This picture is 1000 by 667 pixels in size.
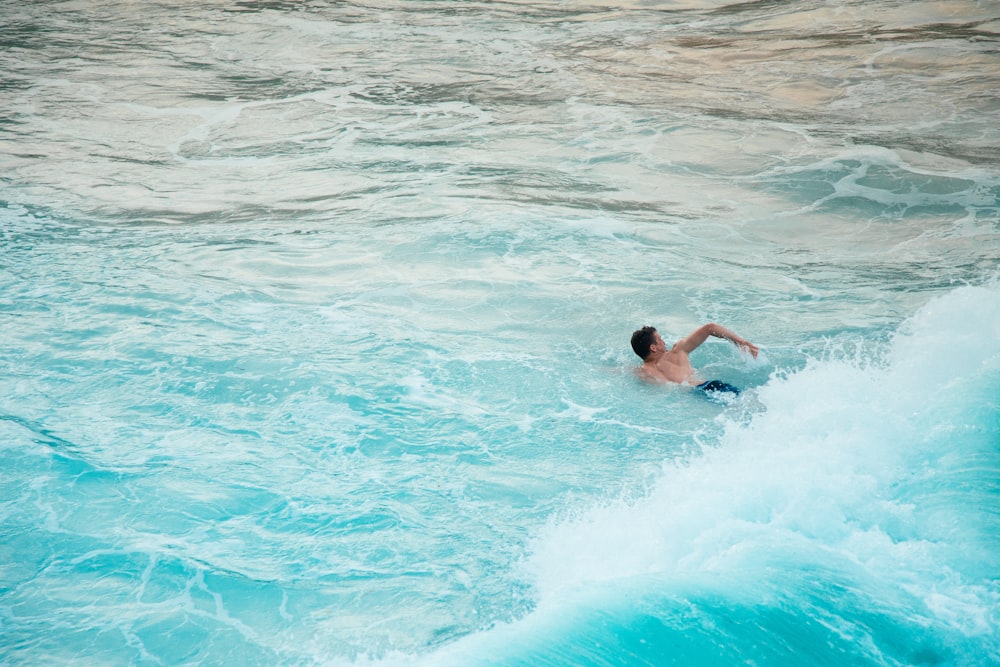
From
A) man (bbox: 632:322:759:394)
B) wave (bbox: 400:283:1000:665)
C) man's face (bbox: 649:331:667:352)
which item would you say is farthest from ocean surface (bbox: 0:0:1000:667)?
man's face (bbox: 649:331:667:352)

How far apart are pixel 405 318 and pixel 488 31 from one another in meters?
9.31

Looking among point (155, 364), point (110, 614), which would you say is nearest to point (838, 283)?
point (155, 364)

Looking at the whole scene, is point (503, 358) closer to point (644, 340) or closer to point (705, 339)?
point (644, 340)

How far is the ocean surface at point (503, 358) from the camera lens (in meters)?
4.55

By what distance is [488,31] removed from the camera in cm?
1548

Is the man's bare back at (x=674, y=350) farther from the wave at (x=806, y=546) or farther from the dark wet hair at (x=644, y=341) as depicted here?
the wave at (x=806, y=546)

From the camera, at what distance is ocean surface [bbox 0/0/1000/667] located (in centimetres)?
455

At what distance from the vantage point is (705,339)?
672cm

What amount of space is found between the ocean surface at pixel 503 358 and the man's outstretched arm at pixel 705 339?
0.55ft

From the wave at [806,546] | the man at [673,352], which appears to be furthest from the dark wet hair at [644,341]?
the wave at [806,546]

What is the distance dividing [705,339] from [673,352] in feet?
0.90

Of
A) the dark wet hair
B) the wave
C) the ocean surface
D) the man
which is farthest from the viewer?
the dark wet hair

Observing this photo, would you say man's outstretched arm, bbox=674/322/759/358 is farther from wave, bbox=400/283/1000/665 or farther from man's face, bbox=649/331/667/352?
wave, bbox=400/283/1000/665

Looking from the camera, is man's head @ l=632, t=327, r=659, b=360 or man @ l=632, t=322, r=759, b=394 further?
man's head @ l=632, t=327, r=659, b=360
